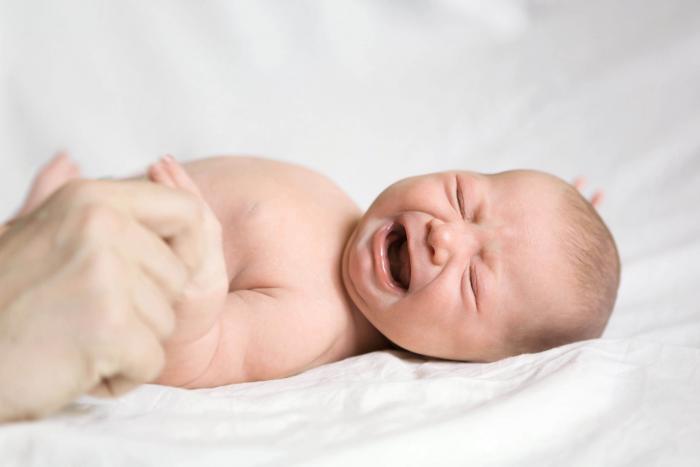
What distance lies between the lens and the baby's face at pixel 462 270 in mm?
1443

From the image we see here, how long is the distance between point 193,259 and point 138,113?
3.81ft

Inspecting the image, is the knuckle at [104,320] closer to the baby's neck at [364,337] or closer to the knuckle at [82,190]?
the knuckle at [82,190]

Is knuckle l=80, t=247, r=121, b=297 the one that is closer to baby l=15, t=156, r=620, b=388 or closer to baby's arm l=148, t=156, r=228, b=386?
baby's arm l=148, t=156, r=228, b=386

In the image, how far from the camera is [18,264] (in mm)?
929

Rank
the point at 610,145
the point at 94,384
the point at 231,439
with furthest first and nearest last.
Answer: the point at 610,145, the point at 231,439, the point at 94,384

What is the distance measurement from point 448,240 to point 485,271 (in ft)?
0.27

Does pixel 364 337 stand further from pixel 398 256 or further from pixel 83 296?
pixel 83 296

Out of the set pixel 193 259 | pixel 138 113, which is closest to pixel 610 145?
pixel 138 113

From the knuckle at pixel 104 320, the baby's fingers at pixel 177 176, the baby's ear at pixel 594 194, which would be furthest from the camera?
the baby's ear at pixel 594 194

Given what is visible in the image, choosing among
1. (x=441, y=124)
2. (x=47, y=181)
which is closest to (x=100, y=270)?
(x=47, y=181)

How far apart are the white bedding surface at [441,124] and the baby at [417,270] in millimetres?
80

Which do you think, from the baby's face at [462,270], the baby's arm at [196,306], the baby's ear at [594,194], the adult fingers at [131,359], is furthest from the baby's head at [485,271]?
the adult fingers at [131,359]

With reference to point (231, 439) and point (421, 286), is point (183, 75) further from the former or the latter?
point (231, 439)

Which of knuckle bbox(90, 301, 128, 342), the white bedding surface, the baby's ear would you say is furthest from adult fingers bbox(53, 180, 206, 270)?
the baby's ear
